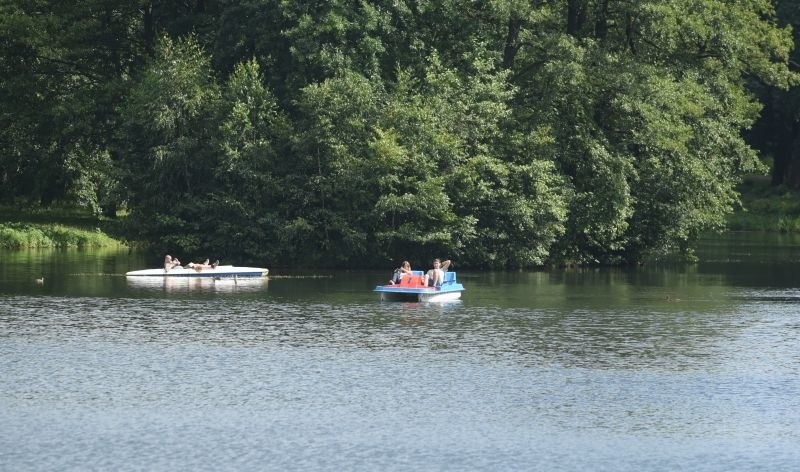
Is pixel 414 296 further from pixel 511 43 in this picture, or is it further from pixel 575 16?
pixel 575 16

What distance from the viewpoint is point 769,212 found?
108m

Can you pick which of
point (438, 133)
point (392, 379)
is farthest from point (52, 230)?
point (392, 379)

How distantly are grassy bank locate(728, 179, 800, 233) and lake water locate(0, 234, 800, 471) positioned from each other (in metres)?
50.3

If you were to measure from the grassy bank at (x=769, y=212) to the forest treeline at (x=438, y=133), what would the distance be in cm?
3367

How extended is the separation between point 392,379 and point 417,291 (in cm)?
1782

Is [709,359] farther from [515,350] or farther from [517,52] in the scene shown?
[517,52]

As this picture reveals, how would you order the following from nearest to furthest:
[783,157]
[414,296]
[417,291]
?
[417,291], [414,296], [783,157]

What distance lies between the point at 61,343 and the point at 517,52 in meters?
38.0

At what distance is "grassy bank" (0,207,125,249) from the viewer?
249 ft

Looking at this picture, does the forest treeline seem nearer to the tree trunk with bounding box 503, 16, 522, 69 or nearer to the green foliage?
the tree trunk with bounding box 503, 16, 522, 69

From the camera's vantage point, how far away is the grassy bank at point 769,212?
340 feet

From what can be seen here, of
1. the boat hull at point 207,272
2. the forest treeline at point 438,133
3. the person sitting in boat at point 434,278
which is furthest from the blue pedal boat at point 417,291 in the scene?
the forest treeline at point 438,133

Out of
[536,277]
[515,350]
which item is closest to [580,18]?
[536,277]

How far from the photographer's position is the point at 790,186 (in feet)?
377
